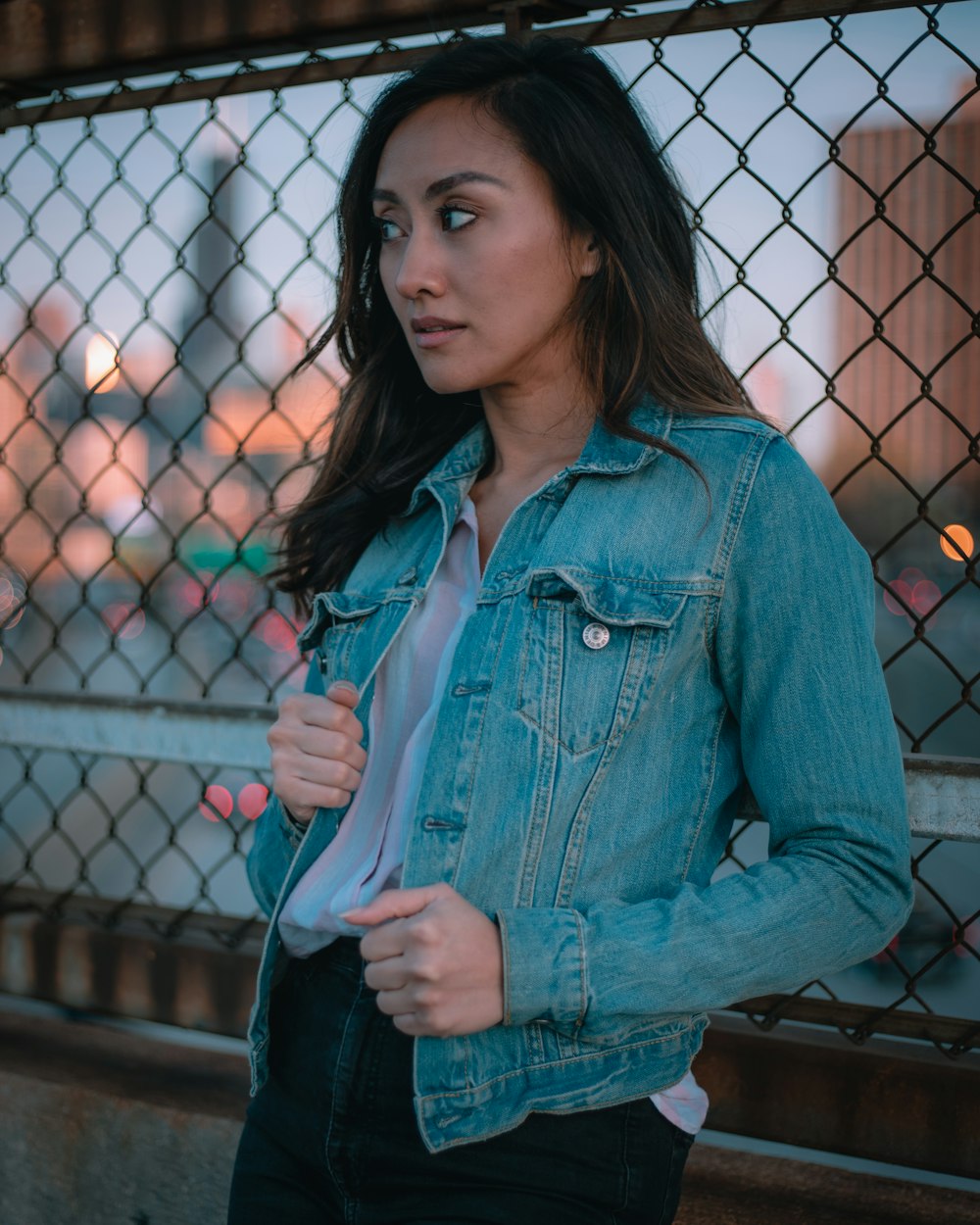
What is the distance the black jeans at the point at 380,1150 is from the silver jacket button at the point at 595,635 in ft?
1.54

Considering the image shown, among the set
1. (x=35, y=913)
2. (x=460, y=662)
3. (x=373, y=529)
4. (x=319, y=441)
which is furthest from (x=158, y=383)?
(x=460, y=662)

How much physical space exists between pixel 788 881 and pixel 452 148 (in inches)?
36.2

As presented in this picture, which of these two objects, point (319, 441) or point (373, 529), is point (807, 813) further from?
point (319, 441)

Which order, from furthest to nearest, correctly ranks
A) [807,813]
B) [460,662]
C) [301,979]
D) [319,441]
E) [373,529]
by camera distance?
1. [319,441]
2. [373,529]
3. [301,979]
4. [460,662]
5. [807,813]

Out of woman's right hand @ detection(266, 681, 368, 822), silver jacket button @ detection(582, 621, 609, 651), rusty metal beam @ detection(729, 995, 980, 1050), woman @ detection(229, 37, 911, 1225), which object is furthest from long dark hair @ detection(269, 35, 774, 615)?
rusty metal beam @ detection(729, 995, 980, 1050)

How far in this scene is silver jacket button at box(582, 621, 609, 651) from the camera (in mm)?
1273

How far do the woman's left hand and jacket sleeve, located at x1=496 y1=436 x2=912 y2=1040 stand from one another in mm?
24

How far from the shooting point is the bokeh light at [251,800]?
403 inches

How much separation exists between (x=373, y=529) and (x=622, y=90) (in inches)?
26.1

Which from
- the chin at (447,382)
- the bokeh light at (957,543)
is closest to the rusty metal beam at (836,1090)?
the bokeh light at (957,543)

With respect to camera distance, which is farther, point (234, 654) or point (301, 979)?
point (234, 654)

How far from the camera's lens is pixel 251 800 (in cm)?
1077

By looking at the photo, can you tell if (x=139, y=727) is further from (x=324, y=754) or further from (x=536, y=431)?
(x=536, y=431)

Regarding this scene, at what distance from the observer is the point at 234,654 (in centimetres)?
247
